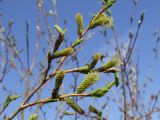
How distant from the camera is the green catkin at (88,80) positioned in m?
1.20

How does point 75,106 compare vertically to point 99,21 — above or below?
below

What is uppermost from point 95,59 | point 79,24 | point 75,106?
point 79,24

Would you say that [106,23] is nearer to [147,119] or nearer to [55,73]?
[55,73]

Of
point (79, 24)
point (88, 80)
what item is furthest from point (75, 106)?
point (79, 24)

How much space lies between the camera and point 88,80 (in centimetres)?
121

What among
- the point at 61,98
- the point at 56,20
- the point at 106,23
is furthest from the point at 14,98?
the point at 56,20

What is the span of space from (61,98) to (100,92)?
0.14 m

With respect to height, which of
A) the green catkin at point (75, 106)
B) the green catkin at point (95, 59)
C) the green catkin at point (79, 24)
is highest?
the green catkin at point (79, 24)

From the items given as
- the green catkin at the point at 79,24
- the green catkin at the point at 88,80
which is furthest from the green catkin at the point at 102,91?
the green catkin at the point at 79,24

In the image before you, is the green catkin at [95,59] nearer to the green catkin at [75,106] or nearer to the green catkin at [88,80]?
the green catkin at [88,80]

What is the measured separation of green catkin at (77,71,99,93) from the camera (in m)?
1.20

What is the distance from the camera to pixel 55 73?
1232mm

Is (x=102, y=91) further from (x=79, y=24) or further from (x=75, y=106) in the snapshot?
(x=79, y=24)

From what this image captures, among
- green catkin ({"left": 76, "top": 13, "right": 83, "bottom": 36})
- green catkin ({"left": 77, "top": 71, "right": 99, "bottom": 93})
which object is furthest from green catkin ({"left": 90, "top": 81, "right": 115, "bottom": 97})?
green catkin ({"left": 76, "top": 13, "right": 83, "bottom": 36})
